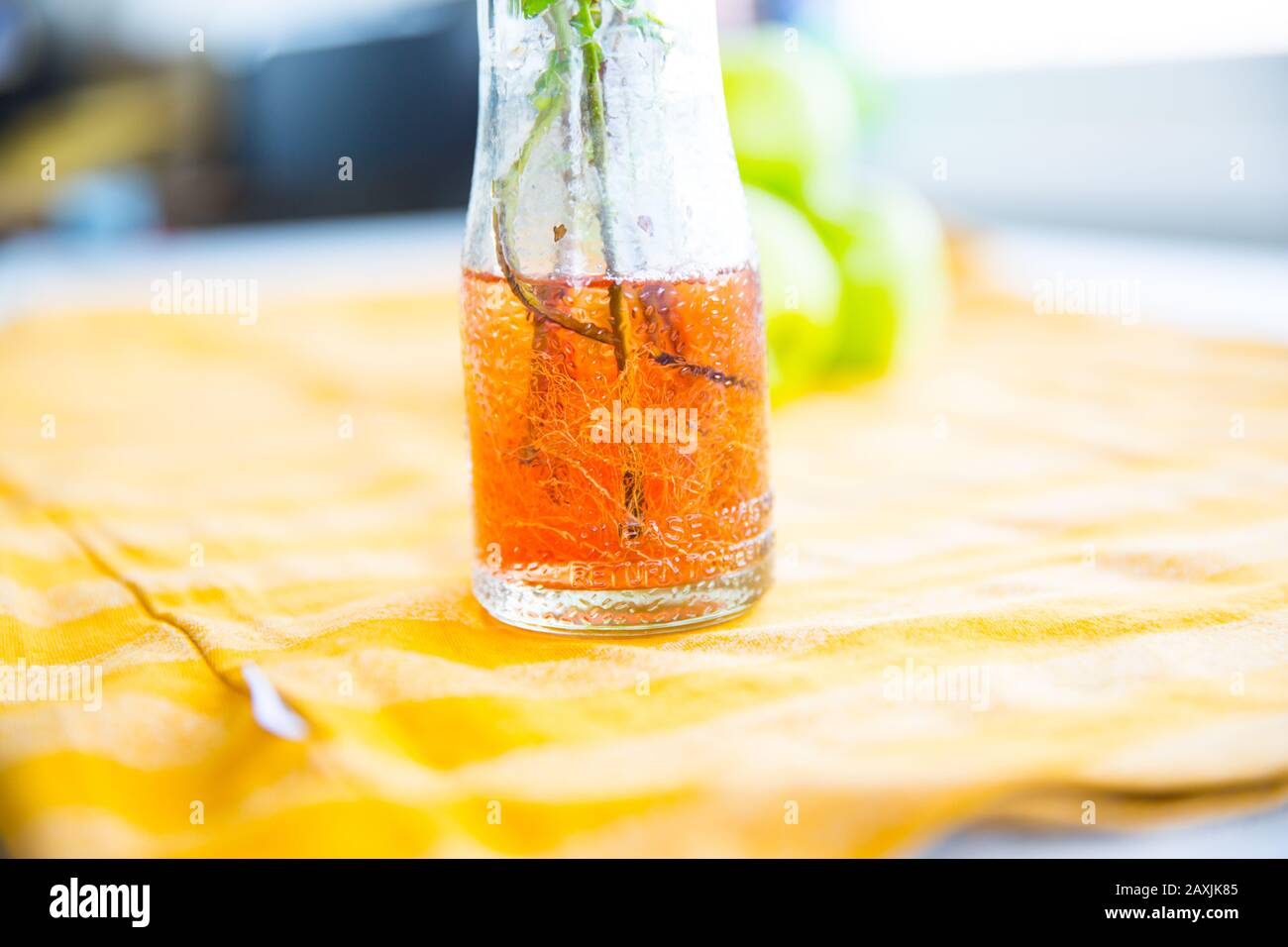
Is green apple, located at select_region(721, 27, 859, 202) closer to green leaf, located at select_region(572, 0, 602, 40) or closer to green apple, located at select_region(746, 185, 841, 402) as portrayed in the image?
green apple, located at select_region(746, 185, 841, 402)

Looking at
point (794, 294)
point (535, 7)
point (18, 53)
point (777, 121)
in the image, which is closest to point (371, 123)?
point (18, 53)

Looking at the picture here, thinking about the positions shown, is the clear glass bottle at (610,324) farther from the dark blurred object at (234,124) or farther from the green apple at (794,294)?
the dark blurred object at (234,124)

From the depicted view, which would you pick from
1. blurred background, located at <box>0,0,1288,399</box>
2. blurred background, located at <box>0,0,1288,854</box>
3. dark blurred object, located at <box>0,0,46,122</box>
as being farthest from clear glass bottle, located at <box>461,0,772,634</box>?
dark blurred object, located at <box>0,0,46,122</box>

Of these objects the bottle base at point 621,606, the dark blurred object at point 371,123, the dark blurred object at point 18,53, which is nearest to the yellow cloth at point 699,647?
the bottle base at point 621,606

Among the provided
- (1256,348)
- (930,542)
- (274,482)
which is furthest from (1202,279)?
(274,482)
